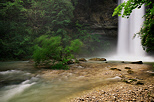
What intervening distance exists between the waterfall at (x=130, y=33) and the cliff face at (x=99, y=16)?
6.28 feet

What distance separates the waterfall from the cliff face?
1913mm

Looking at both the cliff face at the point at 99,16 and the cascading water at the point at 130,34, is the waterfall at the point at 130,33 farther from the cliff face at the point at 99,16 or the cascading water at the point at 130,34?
the cliff face at the point at 99,16

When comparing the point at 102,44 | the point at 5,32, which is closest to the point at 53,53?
the point at 5,32

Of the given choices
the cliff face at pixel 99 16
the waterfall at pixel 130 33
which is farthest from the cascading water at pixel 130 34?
the cliff face at pixel 99 16

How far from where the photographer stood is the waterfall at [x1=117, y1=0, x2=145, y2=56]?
24.6m

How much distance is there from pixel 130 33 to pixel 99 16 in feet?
29.4

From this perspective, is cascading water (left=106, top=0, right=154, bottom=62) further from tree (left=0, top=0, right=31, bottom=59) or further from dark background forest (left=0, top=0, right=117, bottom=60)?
tree (left=0, top=0, right=31, bottom=59)

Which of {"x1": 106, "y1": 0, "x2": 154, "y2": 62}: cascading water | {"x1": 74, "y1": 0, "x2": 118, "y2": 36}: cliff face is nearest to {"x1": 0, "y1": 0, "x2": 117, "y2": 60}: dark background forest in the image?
{"x1": 74, "y1": 0, "x2": 118, "y2": 36}: cliff face

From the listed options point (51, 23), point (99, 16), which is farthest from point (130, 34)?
point (51, 23)

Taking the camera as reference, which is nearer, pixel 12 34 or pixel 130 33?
pixel 12 34

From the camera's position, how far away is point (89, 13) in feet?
93.2

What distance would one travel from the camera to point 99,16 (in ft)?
91.7

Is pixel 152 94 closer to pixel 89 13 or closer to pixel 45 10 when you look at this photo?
pixel 45 10

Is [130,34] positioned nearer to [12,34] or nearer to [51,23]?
[51,23]
